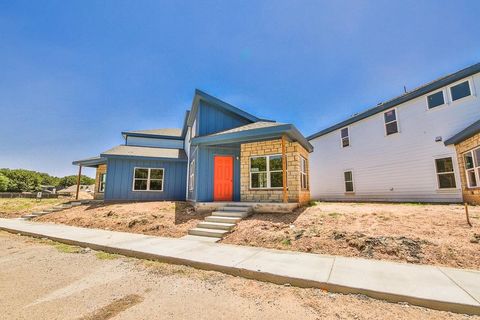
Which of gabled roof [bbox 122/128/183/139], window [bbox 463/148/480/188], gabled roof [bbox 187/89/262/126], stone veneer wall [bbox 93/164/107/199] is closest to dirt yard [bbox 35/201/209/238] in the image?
stone veneer wall [bbox 93/164/107/199]

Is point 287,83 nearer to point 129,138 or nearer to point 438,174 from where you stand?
point 438,174

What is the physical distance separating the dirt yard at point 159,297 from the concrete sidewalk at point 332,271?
14 centimetres

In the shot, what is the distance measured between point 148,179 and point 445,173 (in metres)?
17.6

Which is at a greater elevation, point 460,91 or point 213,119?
point 460,91

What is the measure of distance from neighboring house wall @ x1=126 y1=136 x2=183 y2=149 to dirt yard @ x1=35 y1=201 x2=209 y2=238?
750 cm

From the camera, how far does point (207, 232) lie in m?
7.44

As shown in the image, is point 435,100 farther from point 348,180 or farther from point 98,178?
point 98,178

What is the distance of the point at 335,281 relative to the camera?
11.6ft

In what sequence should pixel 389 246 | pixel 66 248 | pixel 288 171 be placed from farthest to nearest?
1. pixel 288 171
2. pixel 66 248
3. pixel 389 246

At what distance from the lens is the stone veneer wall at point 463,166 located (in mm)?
9164

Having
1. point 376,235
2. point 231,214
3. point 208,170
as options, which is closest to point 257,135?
point 208,170

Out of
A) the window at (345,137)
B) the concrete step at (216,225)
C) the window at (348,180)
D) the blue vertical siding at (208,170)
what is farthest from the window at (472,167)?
the concrete step at (216,225)

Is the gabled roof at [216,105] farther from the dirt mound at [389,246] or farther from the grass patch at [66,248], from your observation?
the dirt mound at [389,246]

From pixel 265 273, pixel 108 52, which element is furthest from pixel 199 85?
pixel 265 273
